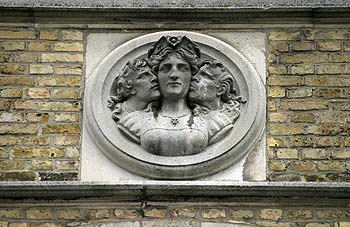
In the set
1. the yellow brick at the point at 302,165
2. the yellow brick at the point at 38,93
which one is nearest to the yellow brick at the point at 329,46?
the yellow brick at the point at 302,165

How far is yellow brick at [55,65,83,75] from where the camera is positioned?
29.9 feet

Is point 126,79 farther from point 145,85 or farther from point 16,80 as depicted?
point 16,80

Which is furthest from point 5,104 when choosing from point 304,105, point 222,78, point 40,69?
point 304,105

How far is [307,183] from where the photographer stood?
8.68 m

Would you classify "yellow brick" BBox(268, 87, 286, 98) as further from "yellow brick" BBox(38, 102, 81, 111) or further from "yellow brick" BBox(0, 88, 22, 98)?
"yellow brick" BBox(0, 88, 22, 98)

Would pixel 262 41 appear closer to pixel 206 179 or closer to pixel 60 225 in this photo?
pixel 206 179

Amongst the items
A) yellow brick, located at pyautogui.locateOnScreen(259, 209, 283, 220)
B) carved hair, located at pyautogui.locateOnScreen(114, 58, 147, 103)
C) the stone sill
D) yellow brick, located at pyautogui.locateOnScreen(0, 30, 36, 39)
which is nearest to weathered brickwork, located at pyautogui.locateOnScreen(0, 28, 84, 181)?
yellow brick, located at pyautogui.locateOnScreen(0, 30, 36, 39)

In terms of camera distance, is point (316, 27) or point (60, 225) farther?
point (316, 27)

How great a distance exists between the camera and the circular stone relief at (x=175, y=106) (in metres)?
8.80

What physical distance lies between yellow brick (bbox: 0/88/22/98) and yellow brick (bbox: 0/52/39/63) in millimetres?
193

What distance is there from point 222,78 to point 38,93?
1097 millimetres

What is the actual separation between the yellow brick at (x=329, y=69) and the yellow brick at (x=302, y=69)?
42 millimetres

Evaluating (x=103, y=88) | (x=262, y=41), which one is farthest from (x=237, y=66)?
(x=103, y=88)

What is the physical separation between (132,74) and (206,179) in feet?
2.61
